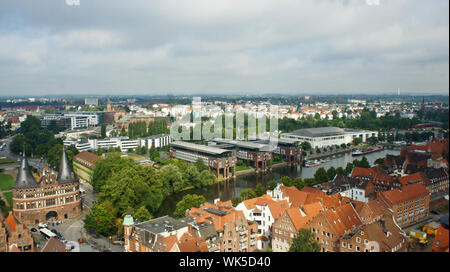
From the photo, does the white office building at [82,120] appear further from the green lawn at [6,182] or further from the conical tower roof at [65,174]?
the conical tower roof at [65,174]

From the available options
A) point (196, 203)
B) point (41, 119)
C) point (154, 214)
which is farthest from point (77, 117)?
point (196, 203)

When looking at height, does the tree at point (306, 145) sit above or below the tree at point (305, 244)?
below

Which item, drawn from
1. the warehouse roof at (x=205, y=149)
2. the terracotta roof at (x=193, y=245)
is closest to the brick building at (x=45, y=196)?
the terracotta roof at (x=193, y=245)

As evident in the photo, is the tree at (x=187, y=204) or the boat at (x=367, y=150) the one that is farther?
the boat at (x=367, y=150)

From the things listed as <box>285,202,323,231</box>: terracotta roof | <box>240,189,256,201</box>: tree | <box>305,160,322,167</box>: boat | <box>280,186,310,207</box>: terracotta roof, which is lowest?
<box>305,160,322,167</box>: boat

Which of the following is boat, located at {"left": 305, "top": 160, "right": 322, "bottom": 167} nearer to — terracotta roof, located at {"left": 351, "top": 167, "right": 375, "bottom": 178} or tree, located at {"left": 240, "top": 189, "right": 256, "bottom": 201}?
terracotta roof, located at {"left": 351, "top": 167, "right": 375, "bottom": 178}

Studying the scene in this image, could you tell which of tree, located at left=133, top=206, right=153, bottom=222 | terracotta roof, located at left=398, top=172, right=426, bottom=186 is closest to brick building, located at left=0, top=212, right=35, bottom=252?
tree, located at left=133, top=206, right=153, bottom=222

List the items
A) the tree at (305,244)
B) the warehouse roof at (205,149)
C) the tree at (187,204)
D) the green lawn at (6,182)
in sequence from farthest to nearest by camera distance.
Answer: the warehouse roof at (205,149) < the green lawn at (6,182) < the tree at (187,204) < the tree at (305,244)
